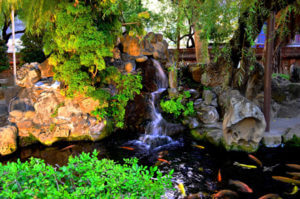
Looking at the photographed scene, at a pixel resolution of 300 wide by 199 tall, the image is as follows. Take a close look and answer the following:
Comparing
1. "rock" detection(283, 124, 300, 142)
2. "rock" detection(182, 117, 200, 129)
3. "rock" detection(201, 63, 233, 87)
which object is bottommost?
"rock" detection(283, 124, 300, 142)

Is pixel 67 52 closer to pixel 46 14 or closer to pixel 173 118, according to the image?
pixel 46 14

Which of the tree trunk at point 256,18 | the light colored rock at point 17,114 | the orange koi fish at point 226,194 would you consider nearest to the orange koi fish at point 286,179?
the orange koi fish at point 226,194

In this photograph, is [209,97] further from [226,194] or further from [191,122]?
[226,194]

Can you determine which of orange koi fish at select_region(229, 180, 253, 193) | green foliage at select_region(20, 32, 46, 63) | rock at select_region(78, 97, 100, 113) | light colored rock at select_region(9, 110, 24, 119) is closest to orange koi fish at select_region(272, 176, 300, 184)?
orange koi fish at select_region(229, 180, 253, 193)

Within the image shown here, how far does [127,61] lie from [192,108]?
3.01 m

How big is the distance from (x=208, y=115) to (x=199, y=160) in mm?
2308

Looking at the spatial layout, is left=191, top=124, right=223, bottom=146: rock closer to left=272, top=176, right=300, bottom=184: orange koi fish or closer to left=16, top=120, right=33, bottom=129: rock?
left=272, top=176, right=300, bottom=184: orange koi fish

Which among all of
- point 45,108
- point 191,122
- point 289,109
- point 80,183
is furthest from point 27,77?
point 289,109

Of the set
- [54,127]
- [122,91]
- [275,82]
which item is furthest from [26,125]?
[275,82]

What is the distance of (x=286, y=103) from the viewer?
9.27m

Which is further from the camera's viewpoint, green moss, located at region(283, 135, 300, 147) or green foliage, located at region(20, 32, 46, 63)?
green foliage, located at region(20, 32, 46, 63)

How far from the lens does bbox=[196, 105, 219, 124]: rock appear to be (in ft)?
27.2

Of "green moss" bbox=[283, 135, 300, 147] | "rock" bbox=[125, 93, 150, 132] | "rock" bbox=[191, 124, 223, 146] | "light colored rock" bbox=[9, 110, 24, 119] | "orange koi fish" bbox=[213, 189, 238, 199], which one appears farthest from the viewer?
"rock" bbox=[125, 93, 150, 132]

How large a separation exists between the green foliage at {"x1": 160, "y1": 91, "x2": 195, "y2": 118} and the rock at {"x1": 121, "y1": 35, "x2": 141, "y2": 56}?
2.24m
